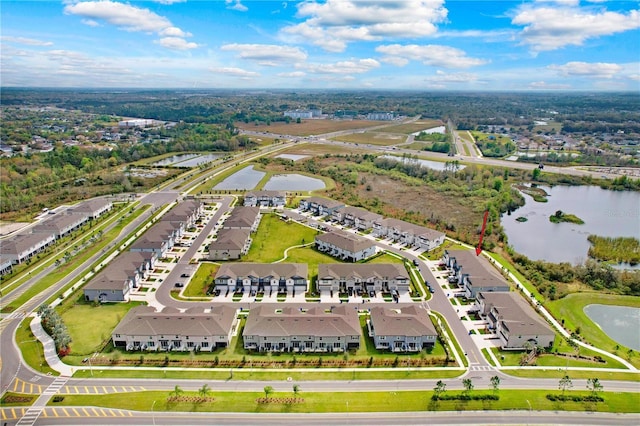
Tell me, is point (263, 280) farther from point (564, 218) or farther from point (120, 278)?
point (564, 218)

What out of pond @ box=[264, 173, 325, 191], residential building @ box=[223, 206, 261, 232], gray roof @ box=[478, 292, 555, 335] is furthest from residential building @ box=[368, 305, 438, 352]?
pond @ box=[264, 173, 325, 191]

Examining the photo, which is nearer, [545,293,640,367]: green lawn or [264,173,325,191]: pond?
[545,293,640,367]: green lawn

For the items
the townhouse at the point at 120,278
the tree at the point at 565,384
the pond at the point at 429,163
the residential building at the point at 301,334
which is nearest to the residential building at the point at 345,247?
the residential building at the point at 301,334

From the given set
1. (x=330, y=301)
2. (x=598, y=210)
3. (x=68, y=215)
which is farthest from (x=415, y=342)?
(x=598, y=210)

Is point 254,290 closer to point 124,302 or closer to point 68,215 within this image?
point 124,302

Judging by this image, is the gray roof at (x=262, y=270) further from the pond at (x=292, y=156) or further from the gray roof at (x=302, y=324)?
the pond at (x=292, y=156)

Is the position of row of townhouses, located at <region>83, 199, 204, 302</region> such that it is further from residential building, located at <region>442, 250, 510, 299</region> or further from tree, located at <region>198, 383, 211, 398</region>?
residential building, located at <region>442, 250, 510, 299</region>
